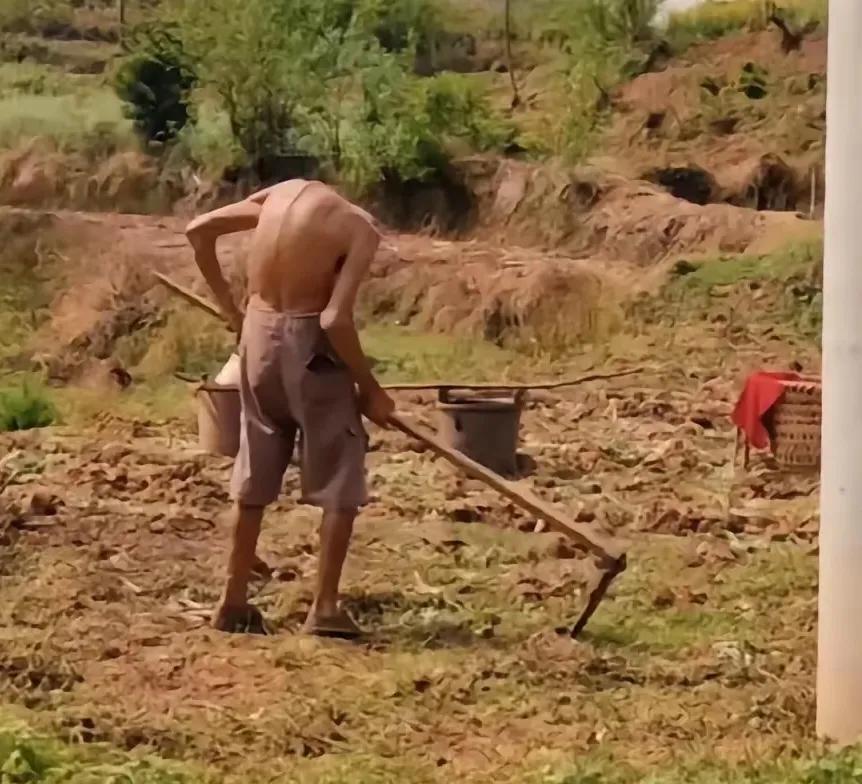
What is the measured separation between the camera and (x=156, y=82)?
386 inches

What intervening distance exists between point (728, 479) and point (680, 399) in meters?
1.40

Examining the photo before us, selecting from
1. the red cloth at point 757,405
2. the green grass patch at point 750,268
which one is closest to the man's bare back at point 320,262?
the red cloth at point 757,405

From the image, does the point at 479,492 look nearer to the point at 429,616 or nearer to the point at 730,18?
the point at 429,616

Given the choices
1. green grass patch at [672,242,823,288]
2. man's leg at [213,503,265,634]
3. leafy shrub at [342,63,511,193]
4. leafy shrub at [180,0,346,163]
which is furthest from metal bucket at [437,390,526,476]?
leafy shrub at [180,0,346,163]

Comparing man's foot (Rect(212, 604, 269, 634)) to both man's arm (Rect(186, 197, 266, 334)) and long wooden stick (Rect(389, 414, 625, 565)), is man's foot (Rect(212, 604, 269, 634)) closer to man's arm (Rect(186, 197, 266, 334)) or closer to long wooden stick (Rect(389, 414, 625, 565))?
long wooden stick (Rect(389, 414, 625, 565))

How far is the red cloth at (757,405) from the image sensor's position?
245 inches

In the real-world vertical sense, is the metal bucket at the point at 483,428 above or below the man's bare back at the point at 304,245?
below

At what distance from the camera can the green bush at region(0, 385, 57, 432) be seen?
7.22 m

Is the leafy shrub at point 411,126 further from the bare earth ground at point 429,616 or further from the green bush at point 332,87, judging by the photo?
the bare earth ground at point 429,616

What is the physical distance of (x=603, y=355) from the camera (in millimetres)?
8391

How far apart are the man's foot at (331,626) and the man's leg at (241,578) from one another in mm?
157

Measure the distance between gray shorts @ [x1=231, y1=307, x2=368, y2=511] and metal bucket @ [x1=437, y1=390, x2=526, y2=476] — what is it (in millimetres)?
2034

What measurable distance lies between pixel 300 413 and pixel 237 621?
25.7 inches

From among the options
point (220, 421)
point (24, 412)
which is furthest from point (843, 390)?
point (24, 412)
